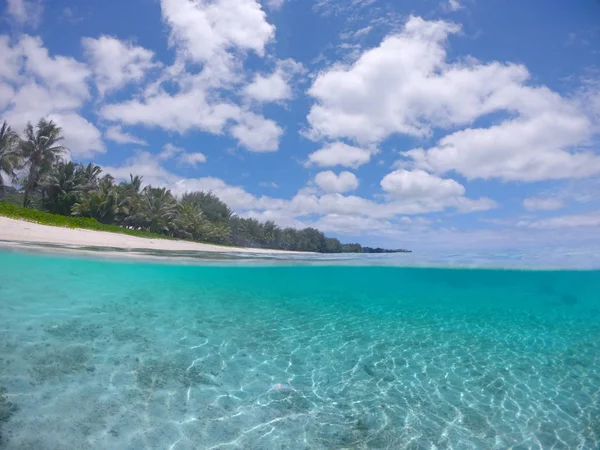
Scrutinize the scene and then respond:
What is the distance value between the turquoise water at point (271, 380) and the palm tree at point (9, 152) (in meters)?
25.0

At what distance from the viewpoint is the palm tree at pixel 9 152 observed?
30.1m

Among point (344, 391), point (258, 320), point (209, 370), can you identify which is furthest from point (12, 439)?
point (258, 320)

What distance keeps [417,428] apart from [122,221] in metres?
41.0

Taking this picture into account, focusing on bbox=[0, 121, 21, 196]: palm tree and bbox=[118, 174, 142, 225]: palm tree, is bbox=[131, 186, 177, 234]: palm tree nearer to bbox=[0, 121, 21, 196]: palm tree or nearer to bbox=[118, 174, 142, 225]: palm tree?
bbox=[118, 174, 142, 225]: palm tree

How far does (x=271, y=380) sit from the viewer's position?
6.48 meters

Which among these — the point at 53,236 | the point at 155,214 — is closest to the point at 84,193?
the point at 155,214

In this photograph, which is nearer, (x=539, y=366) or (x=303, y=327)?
(x=539, y=366)

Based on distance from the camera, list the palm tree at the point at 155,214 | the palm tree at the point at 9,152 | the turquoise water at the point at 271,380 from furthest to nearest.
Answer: the palm tree at the point at 155,214 → the palm tree at the point at 9,152 → the turquoise water at the point at 271,380

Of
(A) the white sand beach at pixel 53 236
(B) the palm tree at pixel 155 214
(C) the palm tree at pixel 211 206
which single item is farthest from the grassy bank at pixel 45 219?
(C) the palm tree at pixel 211 206

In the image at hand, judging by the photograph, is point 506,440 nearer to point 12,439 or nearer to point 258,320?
point 12,439

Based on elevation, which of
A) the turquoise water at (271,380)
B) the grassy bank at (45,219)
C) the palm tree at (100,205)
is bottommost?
the turquoise water at (271,380)

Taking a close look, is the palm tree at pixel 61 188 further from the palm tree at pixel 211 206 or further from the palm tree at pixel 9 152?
the palm tree at pixel 211 206

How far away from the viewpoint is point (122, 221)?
38.9m

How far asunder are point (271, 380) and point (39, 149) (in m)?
39.7
